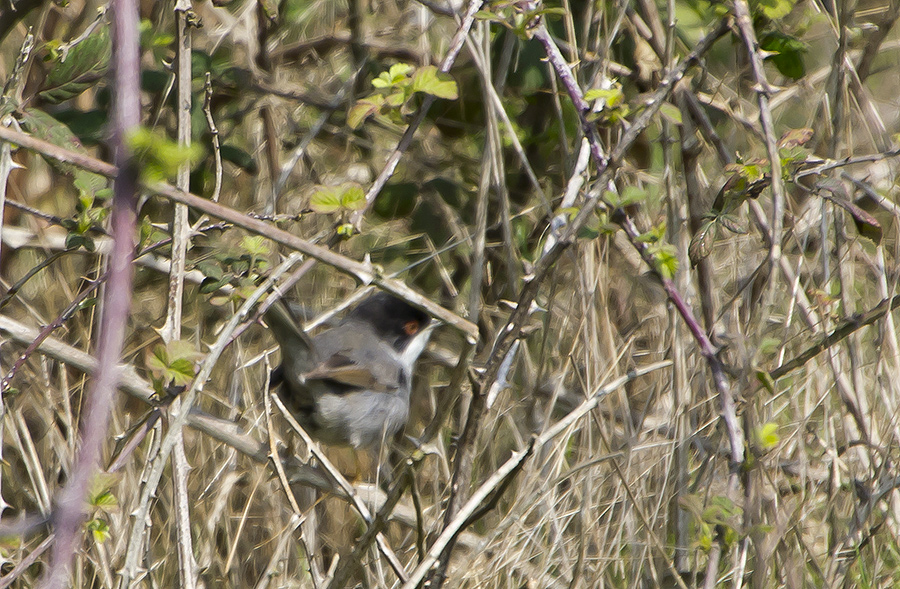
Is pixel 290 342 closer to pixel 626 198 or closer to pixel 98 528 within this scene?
pixel 98 528

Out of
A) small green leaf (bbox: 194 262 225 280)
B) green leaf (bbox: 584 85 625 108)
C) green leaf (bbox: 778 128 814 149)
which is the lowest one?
small green leaf (bbox: 194 262 225 280)

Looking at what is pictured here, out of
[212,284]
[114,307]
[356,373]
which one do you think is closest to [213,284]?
[212,284]

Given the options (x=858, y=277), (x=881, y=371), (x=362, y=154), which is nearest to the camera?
(x=881, y=371)

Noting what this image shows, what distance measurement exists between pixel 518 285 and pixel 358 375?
2.42 ft

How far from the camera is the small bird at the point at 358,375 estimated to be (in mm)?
3438

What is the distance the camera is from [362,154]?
4.30 m

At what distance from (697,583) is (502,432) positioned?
940mm

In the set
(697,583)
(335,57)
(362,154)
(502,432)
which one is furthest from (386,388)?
(335,57)

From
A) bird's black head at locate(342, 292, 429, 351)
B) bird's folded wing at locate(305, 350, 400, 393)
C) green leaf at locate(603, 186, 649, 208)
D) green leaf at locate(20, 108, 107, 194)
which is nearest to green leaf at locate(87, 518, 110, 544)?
green leaf at locate(20, 108, 107, 194)

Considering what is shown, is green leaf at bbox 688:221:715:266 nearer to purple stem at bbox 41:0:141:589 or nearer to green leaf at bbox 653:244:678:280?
green leaf at bbox 653:244:678:280

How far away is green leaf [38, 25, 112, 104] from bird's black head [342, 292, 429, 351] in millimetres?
1661

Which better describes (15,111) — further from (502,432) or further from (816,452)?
(816,452)

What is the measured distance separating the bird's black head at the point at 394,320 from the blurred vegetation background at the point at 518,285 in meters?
0.13

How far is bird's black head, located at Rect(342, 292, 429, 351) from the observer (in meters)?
3.90
